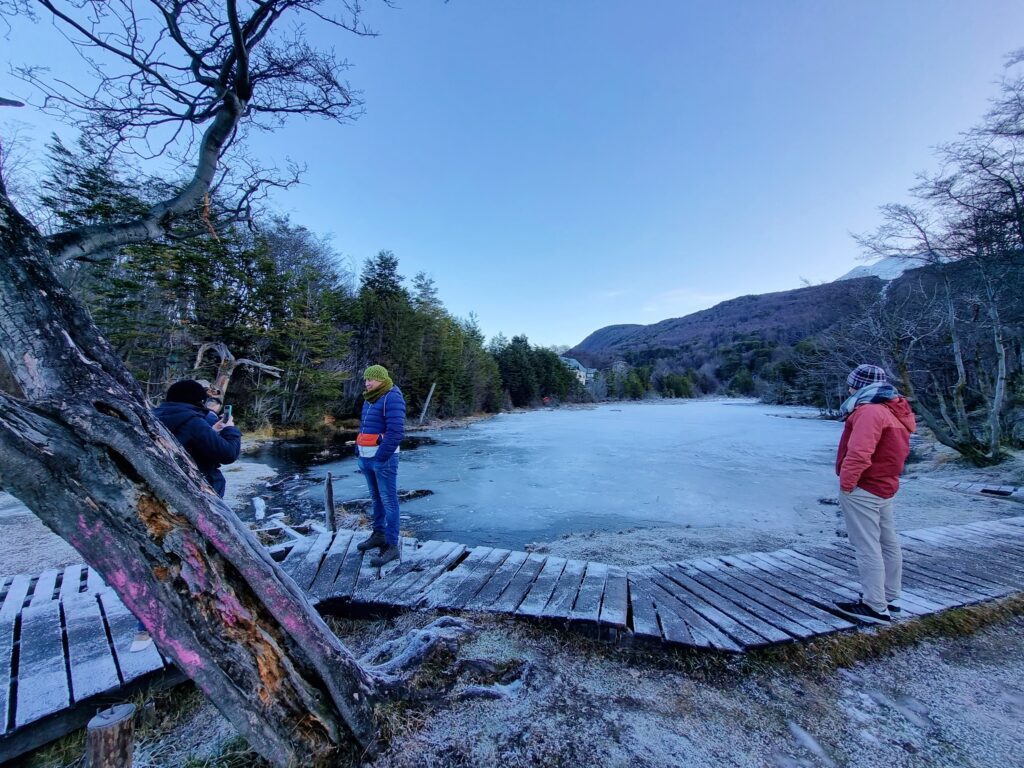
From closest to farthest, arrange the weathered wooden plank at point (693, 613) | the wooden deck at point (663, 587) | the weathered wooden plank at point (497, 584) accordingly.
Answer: the weathered wooden plank at point (693, 613)
the wooden deck at point (663, 587)
the weathered wooden plank at point (497, 584)

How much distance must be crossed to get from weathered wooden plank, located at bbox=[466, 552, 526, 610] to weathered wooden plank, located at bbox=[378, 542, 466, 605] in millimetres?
434

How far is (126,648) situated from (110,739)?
1577 millimetres

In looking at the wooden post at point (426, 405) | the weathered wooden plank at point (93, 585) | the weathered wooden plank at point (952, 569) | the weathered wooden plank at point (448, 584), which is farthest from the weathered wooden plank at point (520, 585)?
the wooden post at point (426, 405)

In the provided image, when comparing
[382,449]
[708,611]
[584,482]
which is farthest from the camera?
[584,482]

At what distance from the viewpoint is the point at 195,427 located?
2.55 m

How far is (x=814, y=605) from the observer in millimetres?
2895

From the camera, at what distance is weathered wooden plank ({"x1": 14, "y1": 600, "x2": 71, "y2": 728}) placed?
183cm

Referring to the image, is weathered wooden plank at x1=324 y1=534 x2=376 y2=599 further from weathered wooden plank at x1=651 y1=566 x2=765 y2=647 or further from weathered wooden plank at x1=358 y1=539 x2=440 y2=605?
weathered wooden plank at x1=651 y1=566 x2=765 y2=647

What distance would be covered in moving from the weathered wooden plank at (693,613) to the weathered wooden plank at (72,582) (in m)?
4.17

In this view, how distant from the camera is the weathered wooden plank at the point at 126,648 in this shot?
2111 mm

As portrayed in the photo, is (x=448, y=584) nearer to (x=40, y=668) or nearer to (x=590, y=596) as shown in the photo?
(x=590, y=596)

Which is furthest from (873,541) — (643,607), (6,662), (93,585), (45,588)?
(45,588)

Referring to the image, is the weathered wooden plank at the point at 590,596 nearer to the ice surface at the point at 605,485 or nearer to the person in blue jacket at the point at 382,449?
the person in blue jacket at the point at 382,449

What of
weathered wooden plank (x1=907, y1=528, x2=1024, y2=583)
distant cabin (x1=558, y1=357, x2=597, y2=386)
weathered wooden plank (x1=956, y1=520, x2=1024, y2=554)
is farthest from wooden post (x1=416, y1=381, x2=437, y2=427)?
distant cabin (x1=558, y1=357, x2=597, y2=386)
